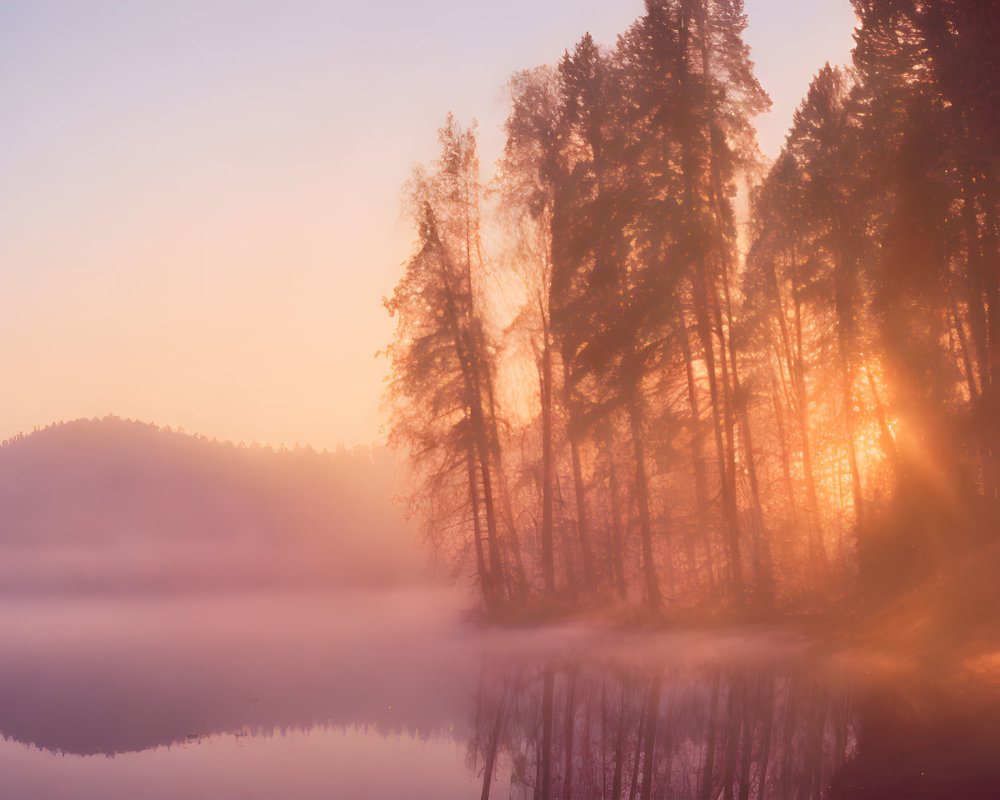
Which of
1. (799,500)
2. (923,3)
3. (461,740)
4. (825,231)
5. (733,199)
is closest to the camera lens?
(461,740)

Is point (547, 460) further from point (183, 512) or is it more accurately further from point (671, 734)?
point (183, 512)

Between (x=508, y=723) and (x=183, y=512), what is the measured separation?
558 ft

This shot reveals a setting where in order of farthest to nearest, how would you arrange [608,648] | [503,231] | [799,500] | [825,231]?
1. [799,500]
2. [503,231]
3. [825,231]
4. [608,648]

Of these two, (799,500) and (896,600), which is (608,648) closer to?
(896,600)

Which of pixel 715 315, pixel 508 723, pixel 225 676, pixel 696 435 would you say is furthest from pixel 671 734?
pixel 225 676

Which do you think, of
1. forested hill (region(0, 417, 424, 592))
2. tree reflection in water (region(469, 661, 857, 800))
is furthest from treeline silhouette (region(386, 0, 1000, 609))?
forested hill (region(0, 417, 424, 592))

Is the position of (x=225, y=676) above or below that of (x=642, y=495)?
below

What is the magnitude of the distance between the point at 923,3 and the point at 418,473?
19.5 meters

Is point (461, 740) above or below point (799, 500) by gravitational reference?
below

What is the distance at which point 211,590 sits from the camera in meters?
72.4

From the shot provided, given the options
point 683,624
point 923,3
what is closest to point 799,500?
point 683,624

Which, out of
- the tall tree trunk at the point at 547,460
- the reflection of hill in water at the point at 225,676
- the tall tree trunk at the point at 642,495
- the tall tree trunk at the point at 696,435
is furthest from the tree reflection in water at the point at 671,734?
the tall tree trunk at the point at 547,460

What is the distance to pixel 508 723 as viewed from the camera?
46.0 feet

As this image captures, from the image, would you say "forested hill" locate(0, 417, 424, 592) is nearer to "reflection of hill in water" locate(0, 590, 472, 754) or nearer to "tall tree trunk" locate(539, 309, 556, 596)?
"reflection of hill in water" locate(0, 590, 472, 754)
